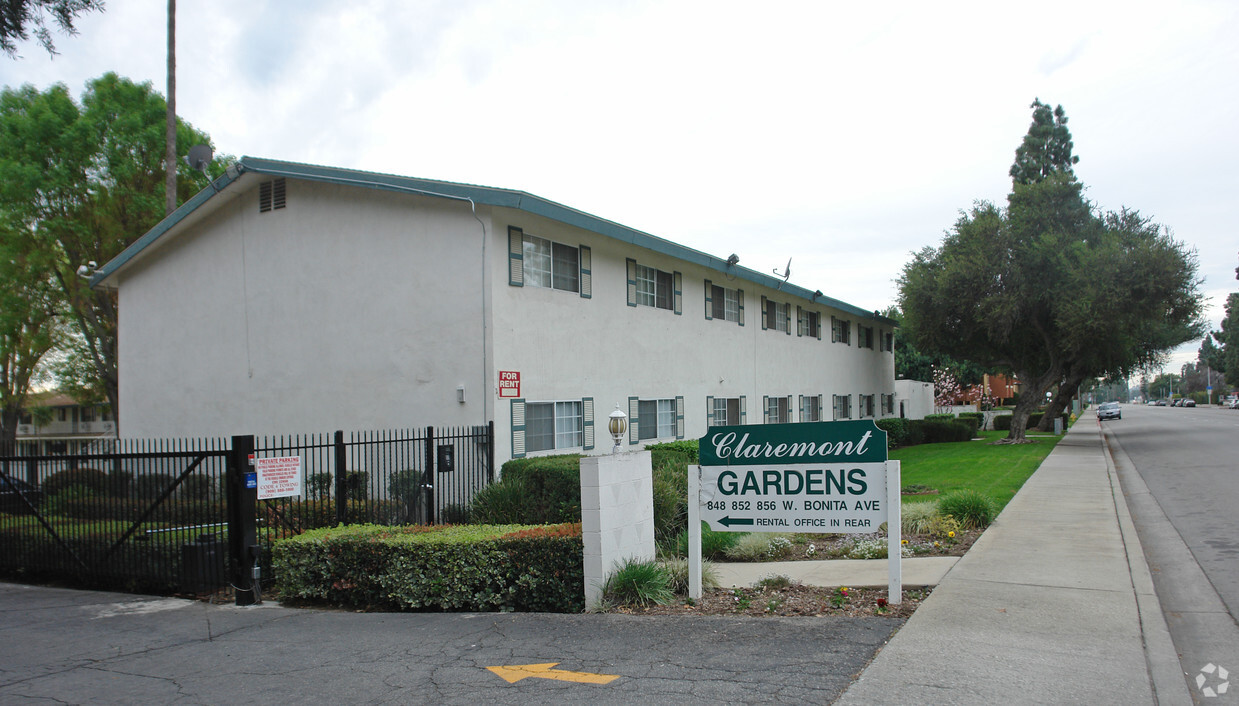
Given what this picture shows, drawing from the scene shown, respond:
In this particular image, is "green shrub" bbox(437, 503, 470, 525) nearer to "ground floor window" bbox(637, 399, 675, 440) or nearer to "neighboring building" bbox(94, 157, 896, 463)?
"neighboring building" bbox(94, 157, 896, 463)

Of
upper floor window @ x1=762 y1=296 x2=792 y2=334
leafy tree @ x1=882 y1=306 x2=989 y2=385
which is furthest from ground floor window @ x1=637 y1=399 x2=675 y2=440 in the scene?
leafy tree @ x1=882 y1=306 x2=989 y2=385

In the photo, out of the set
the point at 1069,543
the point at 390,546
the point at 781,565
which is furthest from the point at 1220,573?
the point at 390,546

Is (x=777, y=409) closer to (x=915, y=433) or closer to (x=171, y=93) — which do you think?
(x=915, y=433)

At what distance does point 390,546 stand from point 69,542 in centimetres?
484

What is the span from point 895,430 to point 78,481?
85.2 ft

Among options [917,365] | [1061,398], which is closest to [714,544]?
[1061,398]

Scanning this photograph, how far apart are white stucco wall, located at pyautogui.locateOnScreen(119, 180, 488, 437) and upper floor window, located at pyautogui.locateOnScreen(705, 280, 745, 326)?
8.37 meters

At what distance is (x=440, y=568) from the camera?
803 cm

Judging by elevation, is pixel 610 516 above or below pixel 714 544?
above

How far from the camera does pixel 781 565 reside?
30.5 feet

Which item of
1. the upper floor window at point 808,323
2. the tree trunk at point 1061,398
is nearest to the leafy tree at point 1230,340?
the tree trunk at point 1061,398

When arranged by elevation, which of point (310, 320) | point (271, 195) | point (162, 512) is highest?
point (271, 195)

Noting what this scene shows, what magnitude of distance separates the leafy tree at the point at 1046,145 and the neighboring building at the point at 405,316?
2754 cm

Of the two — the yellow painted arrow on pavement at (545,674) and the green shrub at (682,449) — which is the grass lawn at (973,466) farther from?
the yellow painted arrow on pavement at (545,674)
